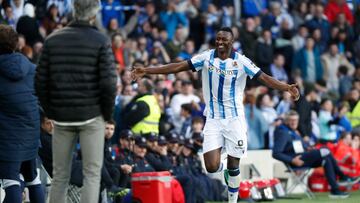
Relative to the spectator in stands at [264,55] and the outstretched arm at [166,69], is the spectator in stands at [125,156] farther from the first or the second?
the spectator in stands at [264,55]

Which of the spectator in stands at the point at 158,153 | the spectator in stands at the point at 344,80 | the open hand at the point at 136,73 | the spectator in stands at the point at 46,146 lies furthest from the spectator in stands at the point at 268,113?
the spectator in stands at the point at 46,146

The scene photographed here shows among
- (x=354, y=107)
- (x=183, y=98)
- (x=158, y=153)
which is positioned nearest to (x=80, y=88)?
(x=158, y=153)

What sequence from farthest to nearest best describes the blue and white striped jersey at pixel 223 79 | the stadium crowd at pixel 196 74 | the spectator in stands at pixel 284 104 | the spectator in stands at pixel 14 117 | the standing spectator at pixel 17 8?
the spectator in stands at pixel 284 104 < the standing spectator at pixel 17 8 < the stadium crowd at pixel 196 74 < the blue and white striped jersey at pixel 223 79 < the spectator in stands at pixel 14 117

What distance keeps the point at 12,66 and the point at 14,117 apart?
544 millimetres

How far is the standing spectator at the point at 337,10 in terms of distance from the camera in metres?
28.8

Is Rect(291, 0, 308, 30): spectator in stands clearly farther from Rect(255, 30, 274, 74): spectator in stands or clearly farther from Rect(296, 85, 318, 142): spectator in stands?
Rect(296, 85, 318, 142): spectator in stands

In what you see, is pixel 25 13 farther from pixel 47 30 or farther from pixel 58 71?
pixel 58 71

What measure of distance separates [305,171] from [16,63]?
893 cm

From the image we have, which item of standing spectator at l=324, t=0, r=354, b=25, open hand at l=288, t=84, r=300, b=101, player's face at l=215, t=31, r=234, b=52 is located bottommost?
open hand at l=288, t=84, r=300, b=101

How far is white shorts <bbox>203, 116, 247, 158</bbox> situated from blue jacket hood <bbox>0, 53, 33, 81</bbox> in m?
3.29

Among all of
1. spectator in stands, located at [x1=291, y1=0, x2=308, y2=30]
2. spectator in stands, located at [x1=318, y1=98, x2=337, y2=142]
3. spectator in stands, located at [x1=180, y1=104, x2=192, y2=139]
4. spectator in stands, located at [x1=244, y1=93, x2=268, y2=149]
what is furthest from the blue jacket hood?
spectator in stands, located at [x1=291, y1=0, x2=308, y2=30]

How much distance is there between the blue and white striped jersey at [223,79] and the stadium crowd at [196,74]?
1670 mm

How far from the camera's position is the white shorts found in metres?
14.3

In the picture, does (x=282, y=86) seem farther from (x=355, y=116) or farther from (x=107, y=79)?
(x=355, y=116)
